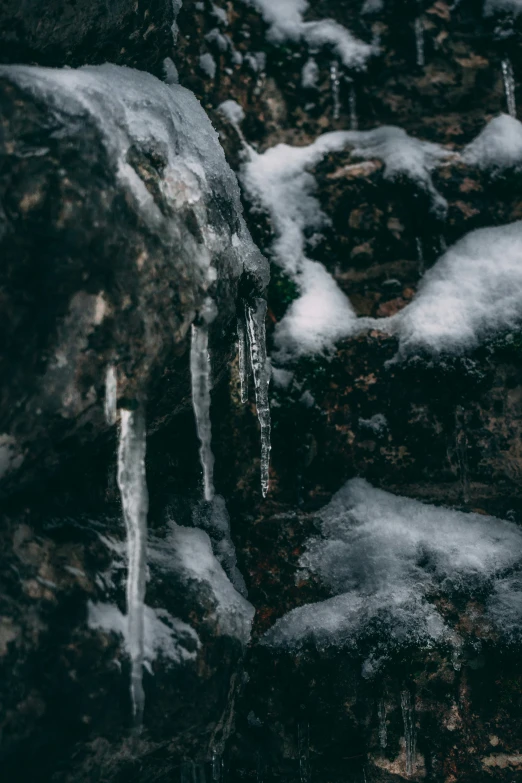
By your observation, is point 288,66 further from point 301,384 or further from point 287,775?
point 287,775

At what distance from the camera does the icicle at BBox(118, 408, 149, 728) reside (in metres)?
2.75

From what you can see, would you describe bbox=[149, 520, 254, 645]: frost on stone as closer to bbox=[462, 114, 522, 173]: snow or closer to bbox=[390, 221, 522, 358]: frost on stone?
bbox=[390, 221, 522, 358]: frost on stone

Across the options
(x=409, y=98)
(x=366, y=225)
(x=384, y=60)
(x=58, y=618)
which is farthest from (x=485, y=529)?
(x=384, y=60)

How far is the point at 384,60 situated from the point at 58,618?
15.6ft

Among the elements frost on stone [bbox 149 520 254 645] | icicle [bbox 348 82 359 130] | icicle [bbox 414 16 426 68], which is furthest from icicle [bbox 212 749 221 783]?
icicle [bbox 414 16 426 68]

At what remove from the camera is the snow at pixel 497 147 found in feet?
15.4

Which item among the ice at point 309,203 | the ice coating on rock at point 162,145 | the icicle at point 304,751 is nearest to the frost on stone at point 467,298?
the ice at point 309,203

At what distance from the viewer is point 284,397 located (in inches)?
172

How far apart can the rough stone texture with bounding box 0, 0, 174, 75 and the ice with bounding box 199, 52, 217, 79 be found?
34.2 inches

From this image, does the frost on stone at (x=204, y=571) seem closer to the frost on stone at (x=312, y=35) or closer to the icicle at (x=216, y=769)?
the icicle at (x=216, y=769)

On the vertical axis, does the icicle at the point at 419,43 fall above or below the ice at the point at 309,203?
above

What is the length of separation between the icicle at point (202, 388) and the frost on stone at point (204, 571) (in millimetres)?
683

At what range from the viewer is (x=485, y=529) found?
4.01 meters

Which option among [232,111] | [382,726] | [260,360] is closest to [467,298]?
[260,360]
